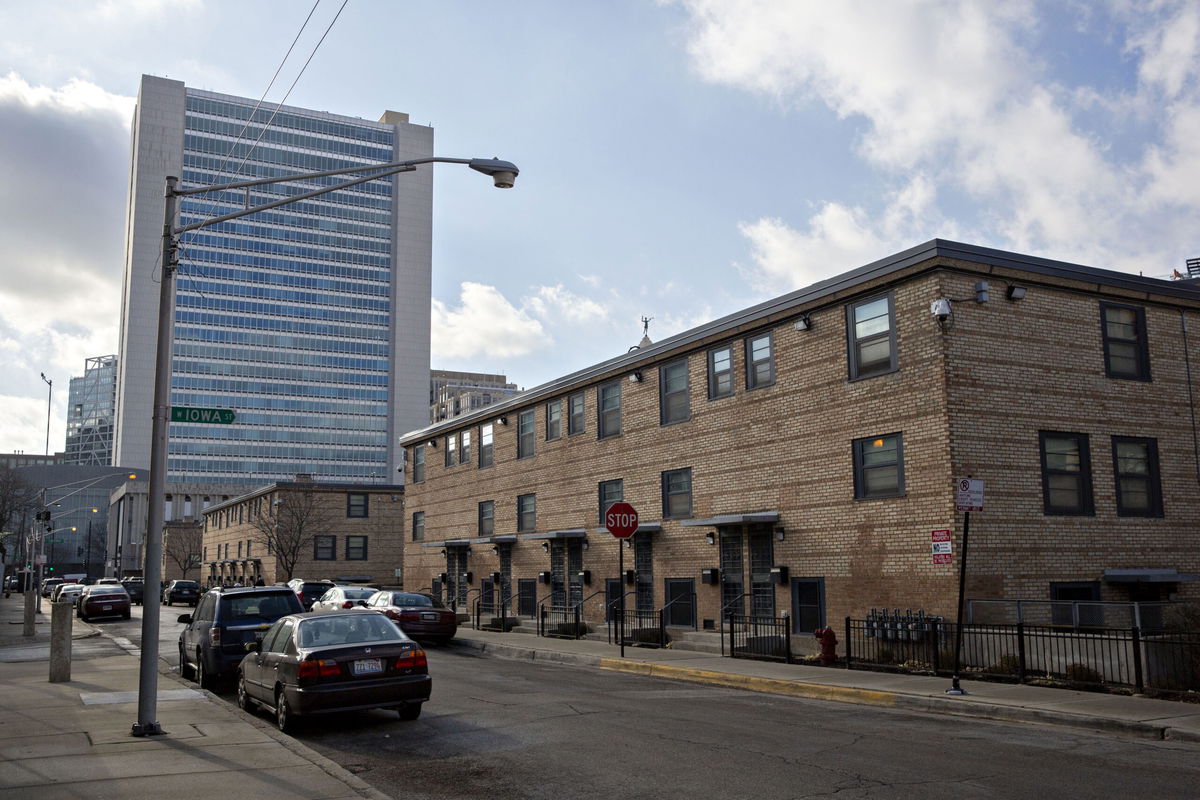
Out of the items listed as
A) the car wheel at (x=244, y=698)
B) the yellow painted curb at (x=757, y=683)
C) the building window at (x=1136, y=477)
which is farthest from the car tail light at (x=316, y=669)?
the building window at (x=1136, y=477)

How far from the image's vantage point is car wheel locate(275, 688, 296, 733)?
12297 millimetres

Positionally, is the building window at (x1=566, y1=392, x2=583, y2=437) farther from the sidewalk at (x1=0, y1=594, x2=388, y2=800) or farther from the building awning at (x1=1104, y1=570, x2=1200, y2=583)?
the sidewalk at (x1=0, y1=594, x2=388, y2=800)

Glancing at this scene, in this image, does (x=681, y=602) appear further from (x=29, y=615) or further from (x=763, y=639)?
(x=29, y=615)

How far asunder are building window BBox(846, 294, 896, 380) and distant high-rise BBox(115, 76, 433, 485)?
474 ft

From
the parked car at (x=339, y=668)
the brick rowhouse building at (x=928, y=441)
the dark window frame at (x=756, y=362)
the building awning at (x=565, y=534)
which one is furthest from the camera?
the building awning at (x=565, y=534)

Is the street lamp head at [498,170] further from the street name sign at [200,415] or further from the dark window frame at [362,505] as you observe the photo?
the dark window frame at [362,505]

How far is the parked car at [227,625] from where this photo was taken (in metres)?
16.8

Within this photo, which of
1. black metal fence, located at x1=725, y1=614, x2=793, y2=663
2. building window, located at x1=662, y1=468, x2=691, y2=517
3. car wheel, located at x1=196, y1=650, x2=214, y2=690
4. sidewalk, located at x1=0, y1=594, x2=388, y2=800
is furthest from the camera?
building window, located at x1=662, y1=468, x2=691, y2=517

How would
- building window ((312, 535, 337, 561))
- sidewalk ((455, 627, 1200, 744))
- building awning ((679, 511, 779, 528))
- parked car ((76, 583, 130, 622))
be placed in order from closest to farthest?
sidewalk ((455, 627, 1200, 744)) < building awning ((679, 511, 779, 528)) < parked car ((76, 583, 130, 622)) < building window ((312, 535, 337, 561))

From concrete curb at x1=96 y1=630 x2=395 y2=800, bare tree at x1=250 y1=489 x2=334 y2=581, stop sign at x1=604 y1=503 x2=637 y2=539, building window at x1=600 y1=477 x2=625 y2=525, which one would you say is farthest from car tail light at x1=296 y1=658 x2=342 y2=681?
bare tree at x1=250 y1=489 x2=334 y2=581

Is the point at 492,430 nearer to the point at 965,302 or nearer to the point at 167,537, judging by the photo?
the point at 965,302

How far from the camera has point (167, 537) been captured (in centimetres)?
10231

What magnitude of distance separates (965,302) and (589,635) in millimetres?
14263

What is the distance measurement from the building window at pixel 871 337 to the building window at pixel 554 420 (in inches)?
554
